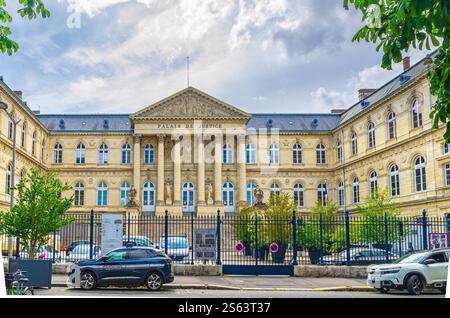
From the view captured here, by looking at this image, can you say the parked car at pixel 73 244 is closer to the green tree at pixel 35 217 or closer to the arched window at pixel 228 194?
the green tree at pixel 35 217

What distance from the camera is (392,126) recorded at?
45844mm

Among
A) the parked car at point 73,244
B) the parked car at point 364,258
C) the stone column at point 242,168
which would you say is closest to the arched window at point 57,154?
the stone column at point 242,168

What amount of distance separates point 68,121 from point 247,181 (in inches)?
943

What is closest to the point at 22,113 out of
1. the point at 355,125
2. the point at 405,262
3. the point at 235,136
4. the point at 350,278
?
the point at 235,136

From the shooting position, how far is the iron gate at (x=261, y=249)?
2122cm

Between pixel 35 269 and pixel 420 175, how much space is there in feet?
113

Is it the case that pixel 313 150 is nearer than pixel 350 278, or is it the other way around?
pixel 350 278

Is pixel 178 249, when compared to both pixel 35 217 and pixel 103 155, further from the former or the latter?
pixel 103 155

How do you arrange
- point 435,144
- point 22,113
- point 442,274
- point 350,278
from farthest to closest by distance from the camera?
point 22,113
point 435,144
point 350,278
point 442,274

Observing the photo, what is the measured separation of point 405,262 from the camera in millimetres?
16359

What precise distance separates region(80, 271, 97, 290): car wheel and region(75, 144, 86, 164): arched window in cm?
4742

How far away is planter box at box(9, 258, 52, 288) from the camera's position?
43.6ft

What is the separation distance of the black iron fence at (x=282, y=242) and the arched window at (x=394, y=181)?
2000 cm

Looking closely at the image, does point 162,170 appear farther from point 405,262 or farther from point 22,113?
point 405,262
